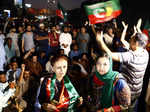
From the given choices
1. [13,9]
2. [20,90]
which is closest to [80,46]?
[20,90]

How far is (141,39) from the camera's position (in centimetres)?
251

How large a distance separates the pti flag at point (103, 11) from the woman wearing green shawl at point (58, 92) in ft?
2.47

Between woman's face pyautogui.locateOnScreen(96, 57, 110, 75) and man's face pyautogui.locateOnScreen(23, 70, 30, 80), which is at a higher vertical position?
woman's face pyautogui.locateOnScreen(96, 57, 110, 75)

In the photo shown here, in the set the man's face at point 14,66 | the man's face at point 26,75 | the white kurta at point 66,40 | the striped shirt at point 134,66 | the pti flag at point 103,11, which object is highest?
the pti flag at point 103,11

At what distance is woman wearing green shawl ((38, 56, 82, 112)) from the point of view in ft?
8.54

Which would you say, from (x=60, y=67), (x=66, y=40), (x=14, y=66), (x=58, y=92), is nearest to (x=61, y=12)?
(x=66, y=40)

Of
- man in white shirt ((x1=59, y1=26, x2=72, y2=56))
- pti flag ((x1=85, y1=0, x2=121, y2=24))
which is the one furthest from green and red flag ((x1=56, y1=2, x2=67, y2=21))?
pti flag ((x1=85, y1=0, x2=121, y2=24))

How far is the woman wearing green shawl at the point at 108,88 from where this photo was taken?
8.26ft

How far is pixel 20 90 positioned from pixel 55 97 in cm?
129

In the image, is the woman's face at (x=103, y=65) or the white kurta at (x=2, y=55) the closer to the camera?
the woman's face at (x=103, y=65)

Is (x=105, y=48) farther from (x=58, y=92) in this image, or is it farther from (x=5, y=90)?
(x=5, y=90)

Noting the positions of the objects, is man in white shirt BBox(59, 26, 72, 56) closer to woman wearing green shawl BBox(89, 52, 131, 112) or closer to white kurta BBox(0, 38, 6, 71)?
woman wearing green shawl BBox(89, 52, 131, 112)

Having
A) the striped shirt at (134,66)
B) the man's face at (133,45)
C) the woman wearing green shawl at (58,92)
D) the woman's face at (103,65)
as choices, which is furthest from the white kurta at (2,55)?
the man's face at (133,45)

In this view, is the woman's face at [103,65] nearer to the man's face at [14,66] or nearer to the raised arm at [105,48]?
the raised arm at [105,48]
